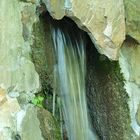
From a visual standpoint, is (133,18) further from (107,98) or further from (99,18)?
(107,98)

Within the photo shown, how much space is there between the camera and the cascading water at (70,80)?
3371 millimetres

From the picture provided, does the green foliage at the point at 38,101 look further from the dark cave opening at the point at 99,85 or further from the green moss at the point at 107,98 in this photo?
the green moss at the point at 107,98

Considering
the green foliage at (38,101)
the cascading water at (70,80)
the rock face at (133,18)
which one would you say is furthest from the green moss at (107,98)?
the green foliage at (38,101)

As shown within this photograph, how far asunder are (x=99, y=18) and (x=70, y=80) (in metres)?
0.45

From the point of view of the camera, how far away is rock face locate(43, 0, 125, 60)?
3.12 m

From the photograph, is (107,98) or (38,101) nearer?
(38,101)

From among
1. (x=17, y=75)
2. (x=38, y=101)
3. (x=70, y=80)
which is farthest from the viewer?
(x=70, y=80)

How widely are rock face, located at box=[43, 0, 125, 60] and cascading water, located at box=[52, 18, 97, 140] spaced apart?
0.76 feet

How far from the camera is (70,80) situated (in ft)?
11.1

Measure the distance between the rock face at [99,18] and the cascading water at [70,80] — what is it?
0.76 ft

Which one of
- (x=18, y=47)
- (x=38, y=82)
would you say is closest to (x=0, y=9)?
(x=18, y=47)

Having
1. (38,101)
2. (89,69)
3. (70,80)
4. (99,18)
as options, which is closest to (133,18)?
(99,18)

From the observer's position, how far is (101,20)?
127 inches

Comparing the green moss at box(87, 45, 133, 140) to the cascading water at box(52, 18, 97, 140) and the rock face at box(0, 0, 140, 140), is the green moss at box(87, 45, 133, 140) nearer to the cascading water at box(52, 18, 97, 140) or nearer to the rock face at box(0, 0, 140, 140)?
the rock face at box(0, 0, 140, 140)
